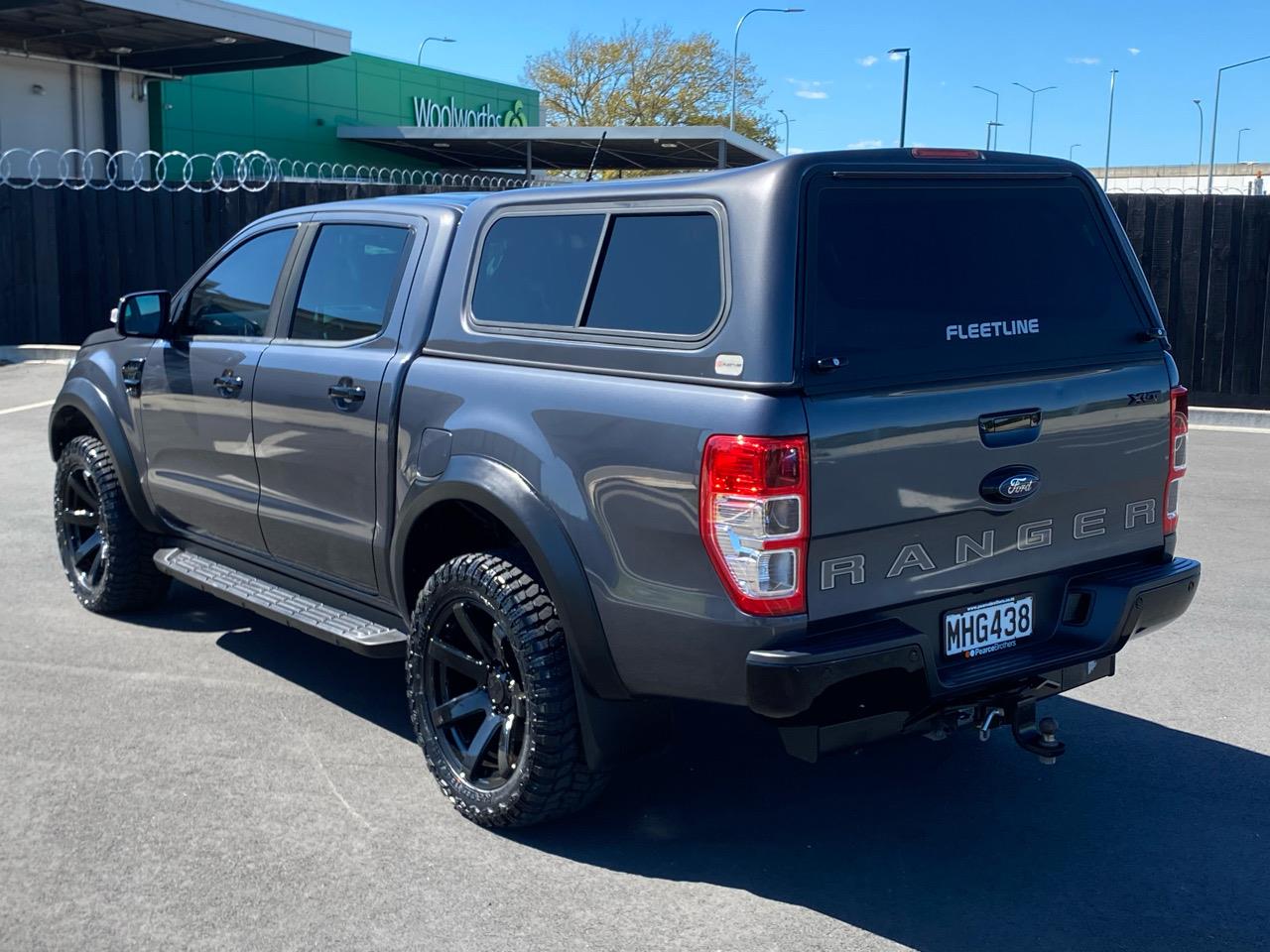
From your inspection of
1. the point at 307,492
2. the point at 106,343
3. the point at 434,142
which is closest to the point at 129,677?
the point at 307,492

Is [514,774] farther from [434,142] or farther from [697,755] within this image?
[434,142]

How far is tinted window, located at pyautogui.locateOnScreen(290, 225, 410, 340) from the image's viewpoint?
4844 millimetres

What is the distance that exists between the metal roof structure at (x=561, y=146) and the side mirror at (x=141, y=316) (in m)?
23.6

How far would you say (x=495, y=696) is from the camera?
420 cm

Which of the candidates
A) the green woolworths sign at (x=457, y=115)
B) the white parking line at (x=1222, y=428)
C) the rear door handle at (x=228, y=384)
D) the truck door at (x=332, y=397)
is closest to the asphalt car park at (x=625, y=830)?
the truck door at (x=332, y=397)

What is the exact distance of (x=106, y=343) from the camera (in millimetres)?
6352

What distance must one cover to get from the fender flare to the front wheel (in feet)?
0.36

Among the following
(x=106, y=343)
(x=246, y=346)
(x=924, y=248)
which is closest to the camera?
(x=924, y=248)

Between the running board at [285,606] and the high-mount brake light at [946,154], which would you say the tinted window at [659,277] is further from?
the running board at [285,606]

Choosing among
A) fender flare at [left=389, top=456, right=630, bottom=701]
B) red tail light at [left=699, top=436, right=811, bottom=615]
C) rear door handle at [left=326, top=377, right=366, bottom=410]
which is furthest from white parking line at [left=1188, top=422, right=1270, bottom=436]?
red tail light at [left=699, top=436, right=811, bottom=615]

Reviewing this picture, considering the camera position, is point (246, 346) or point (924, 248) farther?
point (246, 346)

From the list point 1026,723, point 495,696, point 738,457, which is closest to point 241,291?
point 495,696

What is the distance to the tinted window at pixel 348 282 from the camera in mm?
4844

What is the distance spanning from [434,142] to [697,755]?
36184 mm
